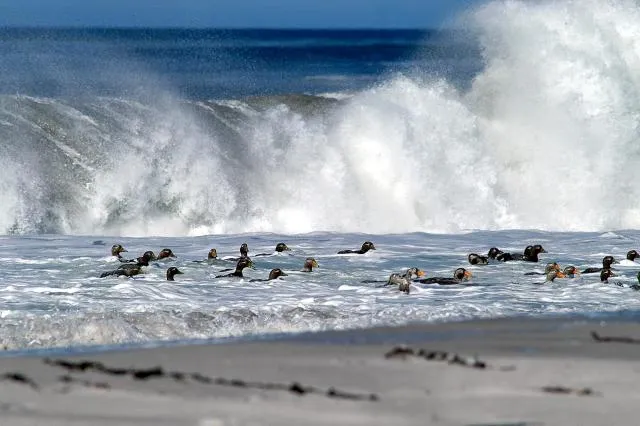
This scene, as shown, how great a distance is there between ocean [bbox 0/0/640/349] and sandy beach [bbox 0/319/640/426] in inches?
Result: 163

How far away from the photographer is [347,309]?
11586 millimetres

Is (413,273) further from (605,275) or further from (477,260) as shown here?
(605,275)

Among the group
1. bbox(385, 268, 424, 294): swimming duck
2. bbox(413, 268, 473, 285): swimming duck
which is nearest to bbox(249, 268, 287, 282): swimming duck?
bbox(385, 268, 424, 294): swimming duck

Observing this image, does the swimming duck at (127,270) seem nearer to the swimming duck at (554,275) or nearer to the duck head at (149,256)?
the duck head at (149,256)

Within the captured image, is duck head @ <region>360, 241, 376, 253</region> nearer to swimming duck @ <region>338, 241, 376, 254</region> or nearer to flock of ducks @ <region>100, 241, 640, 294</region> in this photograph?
swimming duck @ <region>338, 241, 376, 254</region>

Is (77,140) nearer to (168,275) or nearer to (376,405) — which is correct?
(168,275)

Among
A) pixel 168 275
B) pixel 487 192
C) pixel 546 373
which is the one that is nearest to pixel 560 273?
pixel 168 275

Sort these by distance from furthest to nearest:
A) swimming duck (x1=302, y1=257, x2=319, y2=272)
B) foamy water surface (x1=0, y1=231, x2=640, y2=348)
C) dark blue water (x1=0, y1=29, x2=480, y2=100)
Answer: dark blue water (x1=0, y1=29, x2=480, y2=100) → swimming duck (x1=302, y1=257, x2=319, y2=272) → foamy water surface (x1=0, y1=231, x2=640, y2=348)

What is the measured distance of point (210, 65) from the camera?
2373 inches

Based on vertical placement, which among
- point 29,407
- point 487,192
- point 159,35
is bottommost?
point 29,407

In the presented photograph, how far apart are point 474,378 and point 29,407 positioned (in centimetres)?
247

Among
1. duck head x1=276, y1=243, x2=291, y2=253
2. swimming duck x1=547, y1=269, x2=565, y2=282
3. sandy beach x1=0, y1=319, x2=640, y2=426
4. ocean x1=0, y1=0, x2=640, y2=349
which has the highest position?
ocean x1=0, y1=0, x2=640, y2=349

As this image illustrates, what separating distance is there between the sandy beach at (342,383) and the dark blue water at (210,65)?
1656cm

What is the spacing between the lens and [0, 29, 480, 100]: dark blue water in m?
28.5
